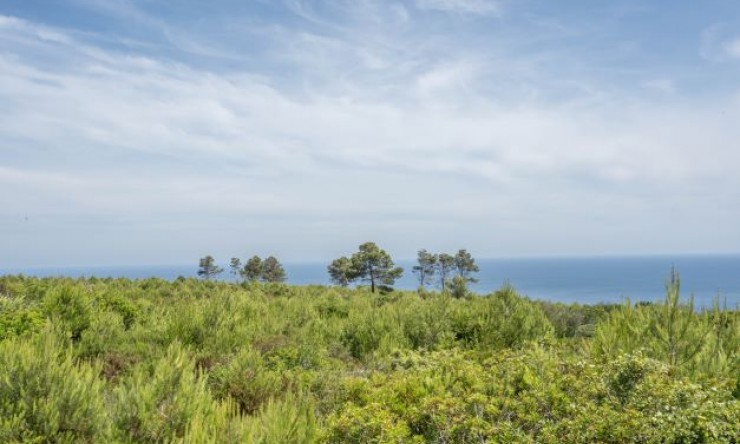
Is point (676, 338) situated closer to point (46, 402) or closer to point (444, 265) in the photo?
point (46, 402)

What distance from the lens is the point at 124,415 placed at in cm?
487

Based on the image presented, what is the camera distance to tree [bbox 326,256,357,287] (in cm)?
6544

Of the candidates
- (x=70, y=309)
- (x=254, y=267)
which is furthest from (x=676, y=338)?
(x=254, y=267)

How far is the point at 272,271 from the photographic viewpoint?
272 ft

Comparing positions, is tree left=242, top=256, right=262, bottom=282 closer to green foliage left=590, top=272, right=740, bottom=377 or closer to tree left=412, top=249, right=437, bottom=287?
tree left=412, top=249, right=437, bottom=287

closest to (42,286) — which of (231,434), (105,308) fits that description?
(105,308)

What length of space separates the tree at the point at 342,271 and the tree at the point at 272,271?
36.9ft

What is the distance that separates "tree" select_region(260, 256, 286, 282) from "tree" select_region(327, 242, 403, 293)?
18.0 meters

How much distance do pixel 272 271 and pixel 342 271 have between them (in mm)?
19221

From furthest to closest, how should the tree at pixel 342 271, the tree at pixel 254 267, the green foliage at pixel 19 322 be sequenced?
the tree at pixel 254 267, the tree at pixel 342 271, the green foliage at pixel 19 322

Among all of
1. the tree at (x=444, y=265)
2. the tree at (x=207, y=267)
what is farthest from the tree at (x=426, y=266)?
the tree at (x=207, y=267)

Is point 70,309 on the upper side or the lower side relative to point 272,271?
upper

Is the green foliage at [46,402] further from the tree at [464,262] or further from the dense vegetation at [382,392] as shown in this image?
the tree at [464,262]

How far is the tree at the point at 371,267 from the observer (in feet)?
204
